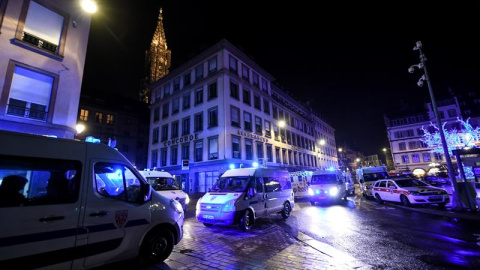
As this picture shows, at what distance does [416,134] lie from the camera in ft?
167

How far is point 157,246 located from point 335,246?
4.58 m

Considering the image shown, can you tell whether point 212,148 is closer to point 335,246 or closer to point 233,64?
point 233,64

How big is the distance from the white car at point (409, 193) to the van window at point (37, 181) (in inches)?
610

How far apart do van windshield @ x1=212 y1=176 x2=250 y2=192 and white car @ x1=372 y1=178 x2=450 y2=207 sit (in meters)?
10.1

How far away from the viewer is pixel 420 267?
4.44 meters

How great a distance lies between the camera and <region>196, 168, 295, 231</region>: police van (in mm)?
7922

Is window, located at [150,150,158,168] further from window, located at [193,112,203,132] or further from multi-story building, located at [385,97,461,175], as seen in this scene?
multi-story building, located at [385,97,461,175]

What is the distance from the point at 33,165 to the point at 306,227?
27.0 ft

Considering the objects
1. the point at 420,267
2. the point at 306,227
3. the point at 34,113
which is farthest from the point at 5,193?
the point at 34,113

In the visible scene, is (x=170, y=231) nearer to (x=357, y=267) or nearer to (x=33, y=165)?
(x=33, y=165)

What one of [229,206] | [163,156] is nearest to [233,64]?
[163,156]

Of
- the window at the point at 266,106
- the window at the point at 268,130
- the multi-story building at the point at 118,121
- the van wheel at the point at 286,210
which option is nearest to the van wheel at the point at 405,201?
the van wheel at the point at 286,210

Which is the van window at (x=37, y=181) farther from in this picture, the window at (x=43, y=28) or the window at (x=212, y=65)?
the window at (x=212, y=65)

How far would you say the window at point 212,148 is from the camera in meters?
24.8
